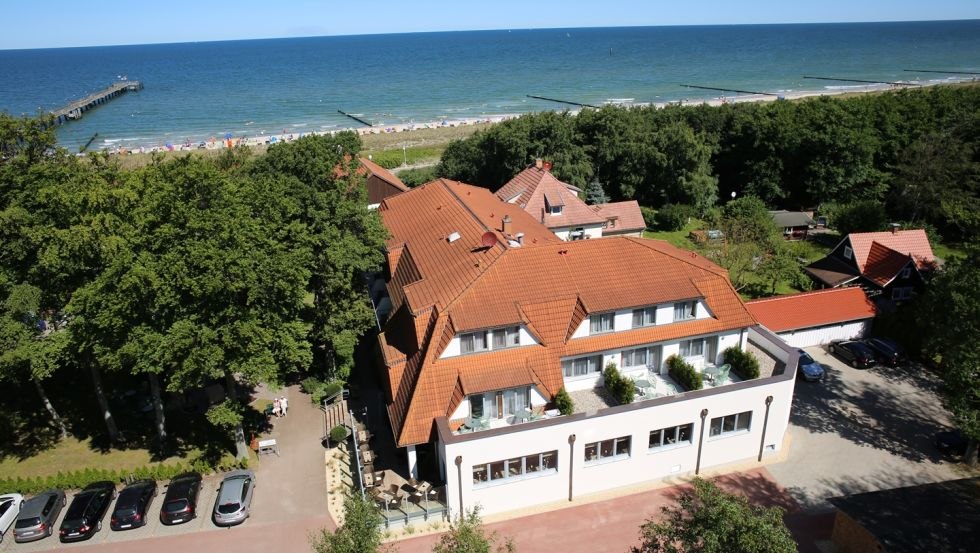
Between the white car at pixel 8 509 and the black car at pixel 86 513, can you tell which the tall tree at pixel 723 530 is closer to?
the black car at pixel 86 513

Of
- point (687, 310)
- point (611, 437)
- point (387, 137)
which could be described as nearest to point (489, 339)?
point (611, 437)

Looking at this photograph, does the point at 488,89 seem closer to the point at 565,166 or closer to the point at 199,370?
the point at 565,166

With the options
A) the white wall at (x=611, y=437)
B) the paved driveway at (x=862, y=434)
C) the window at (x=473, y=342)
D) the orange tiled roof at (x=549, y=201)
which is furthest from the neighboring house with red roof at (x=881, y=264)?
the window at (x=473, y=342)

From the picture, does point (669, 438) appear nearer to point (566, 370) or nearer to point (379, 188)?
point (566, 370)

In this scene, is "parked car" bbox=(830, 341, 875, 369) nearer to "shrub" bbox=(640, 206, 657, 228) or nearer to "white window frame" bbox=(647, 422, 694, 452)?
"white window frame" bbox=(647, 422, 694, 452)

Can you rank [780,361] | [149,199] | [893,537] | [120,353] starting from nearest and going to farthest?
[893,537] < [120,353] < [149,199] < [780,361]

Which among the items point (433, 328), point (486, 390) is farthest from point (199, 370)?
point (486, 390)

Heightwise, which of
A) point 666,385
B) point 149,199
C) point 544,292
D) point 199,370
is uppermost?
point 149,199
